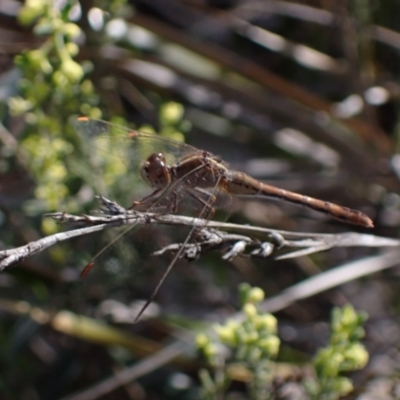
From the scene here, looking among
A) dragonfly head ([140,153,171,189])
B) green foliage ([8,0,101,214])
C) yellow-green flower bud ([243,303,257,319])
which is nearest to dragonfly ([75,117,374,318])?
dragonfly head ([140,153,171,189])

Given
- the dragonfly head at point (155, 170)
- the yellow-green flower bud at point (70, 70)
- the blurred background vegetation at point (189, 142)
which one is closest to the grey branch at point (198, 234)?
the blurred background vegetation at point (189, 142)

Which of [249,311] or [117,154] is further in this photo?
[117,154]

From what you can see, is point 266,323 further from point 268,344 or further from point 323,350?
point 323,350

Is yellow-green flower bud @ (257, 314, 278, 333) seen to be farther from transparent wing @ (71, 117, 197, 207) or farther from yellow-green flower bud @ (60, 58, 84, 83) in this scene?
yellow-green flower bud @ (60, 58, 84, 83)

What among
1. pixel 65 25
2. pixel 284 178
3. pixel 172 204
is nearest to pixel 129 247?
pixel 172 204

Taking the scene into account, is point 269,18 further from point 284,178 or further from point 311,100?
point 284,178

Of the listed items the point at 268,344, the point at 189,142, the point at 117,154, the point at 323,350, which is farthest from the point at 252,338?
the point at 189,142

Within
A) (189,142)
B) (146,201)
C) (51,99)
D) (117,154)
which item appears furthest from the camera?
(189,142)

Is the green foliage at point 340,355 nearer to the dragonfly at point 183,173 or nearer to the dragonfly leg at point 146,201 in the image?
the dragonfly at point 183,173

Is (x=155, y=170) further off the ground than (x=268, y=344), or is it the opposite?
(x=155, y=170)
